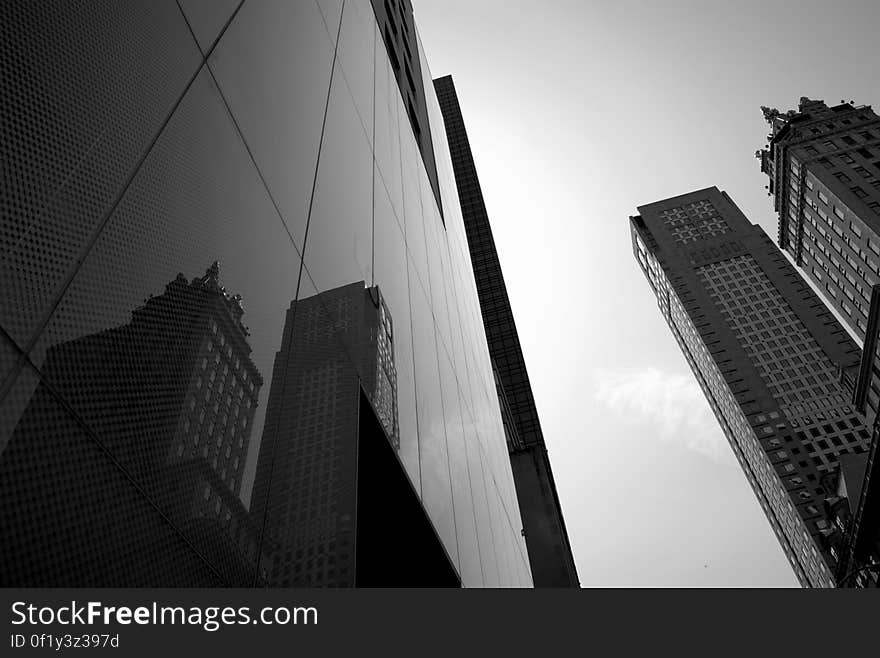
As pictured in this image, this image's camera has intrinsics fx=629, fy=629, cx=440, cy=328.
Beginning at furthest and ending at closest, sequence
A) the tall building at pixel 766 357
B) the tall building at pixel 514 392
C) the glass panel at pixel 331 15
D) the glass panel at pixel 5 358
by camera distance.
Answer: the tall building at pixel 766 357 < the tall building at pixel 514 392 < the glass panel at pixel 331 15 < the glass panel at pixel 5 358

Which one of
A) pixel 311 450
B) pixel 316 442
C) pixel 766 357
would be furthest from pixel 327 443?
pixel 766 357

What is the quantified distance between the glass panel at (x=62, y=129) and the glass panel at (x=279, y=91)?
1.30 m

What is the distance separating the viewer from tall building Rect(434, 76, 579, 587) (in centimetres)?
7306

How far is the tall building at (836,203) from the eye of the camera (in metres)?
88.1

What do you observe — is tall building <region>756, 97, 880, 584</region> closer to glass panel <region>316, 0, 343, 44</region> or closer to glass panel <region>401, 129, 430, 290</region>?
glass panel <region>401, 129, 430, 290</region>

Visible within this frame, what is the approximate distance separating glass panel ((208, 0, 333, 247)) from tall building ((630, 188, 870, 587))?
143313 millimetres

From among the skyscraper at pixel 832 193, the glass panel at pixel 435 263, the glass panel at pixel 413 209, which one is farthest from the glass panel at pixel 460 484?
the skyscraper at pixel 832 193

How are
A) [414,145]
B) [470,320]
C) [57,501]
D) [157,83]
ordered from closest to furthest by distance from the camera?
[57,501] < [157,83] < [414,145] < [470,320]

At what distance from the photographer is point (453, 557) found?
1126cm

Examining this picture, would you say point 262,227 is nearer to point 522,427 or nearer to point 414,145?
point 414,145

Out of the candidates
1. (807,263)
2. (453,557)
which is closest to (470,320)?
(453,557)

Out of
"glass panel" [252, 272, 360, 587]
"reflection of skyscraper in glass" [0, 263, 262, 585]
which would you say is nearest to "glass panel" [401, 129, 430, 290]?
"glass panel" [252, 272, 360, 587]

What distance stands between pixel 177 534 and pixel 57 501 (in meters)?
1.02

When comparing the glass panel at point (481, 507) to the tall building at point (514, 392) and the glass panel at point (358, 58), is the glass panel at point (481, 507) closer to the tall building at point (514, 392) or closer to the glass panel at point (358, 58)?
the glass panel at point (358, 58)
